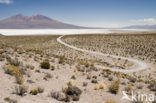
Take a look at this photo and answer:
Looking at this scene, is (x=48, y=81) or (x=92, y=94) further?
(x=48, y=81)

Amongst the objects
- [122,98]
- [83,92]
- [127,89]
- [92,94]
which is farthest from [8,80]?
[127,89]

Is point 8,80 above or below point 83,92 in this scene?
above

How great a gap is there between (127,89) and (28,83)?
591cm

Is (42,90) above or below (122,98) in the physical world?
above

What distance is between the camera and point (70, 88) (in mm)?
7105

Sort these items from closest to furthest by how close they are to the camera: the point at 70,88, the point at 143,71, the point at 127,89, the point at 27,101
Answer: the point at 27,101 → the point at 70,88 → the point at 127,89 → the point at 143,71

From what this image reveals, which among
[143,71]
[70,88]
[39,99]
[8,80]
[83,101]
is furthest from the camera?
[143,71]

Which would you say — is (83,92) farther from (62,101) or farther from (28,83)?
(28,83)

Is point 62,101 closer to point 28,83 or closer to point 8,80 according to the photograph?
point 28,83

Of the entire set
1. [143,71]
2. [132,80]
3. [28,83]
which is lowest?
[143,71]

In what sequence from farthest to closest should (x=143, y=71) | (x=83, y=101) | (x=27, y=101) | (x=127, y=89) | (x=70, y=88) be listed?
(x=143, y=71), (x=127, y=89), (x=70, y=88), (x=83, y=101), (x=27, y=101)

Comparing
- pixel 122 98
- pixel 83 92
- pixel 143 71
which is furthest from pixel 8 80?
pixel 143 71

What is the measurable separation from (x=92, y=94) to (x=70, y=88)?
133 centimetres

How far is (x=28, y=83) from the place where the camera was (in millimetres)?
7719
